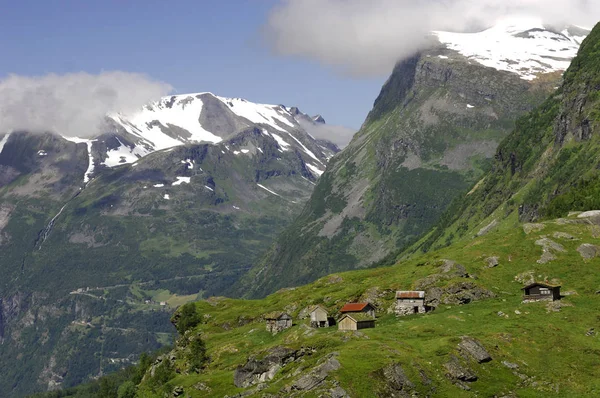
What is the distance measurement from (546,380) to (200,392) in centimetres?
6037

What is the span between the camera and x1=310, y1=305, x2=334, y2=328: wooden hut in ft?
531

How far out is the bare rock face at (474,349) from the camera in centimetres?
11962

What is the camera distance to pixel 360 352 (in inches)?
4663

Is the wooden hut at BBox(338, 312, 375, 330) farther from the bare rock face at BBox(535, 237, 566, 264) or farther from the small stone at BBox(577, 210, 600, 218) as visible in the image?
the small stone at BBox(577, 210, 600, 218)

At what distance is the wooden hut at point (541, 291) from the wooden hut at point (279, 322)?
5104 cm

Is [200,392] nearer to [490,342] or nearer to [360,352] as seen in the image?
[360,352]

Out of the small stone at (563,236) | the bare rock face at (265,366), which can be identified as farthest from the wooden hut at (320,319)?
the small stone at (563,236)

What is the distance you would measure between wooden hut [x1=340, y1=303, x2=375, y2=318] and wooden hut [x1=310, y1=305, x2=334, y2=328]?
4762mm

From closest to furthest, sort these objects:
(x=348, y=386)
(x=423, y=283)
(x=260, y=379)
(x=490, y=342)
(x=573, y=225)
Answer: (x=348, y=386)
(x=490, y=342)
(x=260, y=379)
(x=423, y=283)
(x=573, y=225)

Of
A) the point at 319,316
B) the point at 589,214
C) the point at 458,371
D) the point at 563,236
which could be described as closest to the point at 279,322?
the point at 319,316

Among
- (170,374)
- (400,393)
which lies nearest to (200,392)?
(170,374)

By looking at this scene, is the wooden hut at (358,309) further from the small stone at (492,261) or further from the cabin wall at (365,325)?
the small stone at (492,261)

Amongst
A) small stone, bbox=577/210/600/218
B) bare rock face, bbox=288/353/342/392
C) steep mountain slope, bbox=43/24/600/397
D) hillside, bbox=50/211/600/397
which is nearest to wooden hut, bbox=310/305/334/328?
hillside, bbox=50/211/600/397

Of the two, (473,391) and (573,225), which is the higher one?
(573,225)
